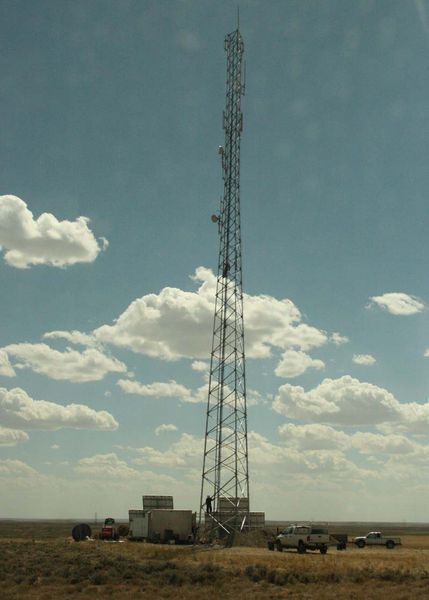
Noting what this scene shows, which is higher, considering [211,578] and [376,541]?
[376,541]

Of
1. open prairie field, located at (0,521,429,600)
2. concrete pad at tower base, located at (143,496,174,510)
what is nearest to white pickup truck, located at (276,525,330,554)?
open prairie field, located at (0,521,429,600)

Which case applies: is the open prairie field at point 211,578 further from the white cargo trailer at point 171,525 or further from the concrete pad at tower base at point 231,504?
the white cargo trailer at point 171,525

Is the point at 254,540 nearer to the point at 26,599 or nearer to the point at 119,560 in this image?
the point at 119,560

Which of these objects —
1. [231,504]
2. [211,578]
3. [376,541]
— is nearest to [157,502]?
[231,504]

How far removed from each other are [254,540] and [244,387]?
11059mm

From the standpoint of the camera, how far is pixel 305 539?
42625 millimetres

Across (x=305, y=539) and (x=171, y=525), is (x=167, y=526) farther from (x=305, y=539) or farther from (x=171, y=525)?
(x=305, y=539)

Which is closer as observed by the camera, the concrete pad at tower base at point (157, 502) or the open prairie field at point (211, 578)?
the open prairie field at point (211, 578)

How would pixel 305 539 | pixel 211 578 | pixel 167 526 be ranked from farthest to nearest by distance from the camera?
pixel 167 526 < pixel 305 539 < pixel 211 578

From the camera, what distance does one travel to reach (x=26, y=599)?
2267 cm

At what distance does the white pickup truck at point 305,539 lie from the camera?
139 ft

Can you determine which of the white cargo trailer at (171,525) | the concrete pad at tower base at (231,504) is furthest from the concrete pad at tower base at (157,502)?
the concrete pad at tower base at (231,504)

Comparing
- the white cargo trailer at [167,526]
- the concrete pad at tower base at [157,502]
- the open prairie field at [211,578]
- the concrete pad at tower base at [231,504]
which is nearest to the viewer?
the open prairie field at [211,578]

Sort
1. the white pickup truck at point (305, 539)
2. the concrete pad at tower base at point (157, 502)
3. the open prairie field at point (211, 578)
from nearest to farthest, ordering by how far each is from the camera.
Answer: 1. the open prairie field at point (211, 578)
2. the white pickup truck at point (305, 539)
3. the concrete pad at tower base at point (157, 502)
